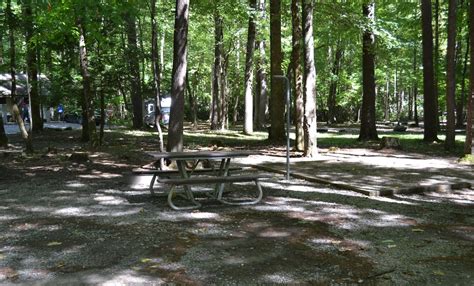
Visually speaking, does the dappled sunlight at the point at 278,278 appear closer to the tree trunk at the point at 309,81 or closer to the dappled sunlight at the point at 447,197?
the dappled sunlight at the point at 447,197

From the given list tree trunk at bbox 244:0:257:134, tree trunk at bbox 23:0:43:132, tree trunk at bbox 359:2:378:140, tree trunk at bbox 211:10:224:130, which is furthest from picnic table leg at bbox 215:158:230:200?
tree trunk at bbox 211:10:224:130

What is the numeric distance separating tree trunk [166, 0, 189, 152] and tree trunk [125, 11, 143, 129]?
4178mm

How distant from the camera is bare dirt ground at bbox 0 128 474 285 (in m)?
3.98

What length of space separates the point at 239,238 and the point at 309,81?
7747 millimetres

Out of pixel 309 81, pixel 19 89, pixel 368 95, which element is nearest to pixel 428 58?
pixel 368 95

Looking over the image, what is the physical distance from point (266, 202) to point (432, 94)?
40.1ft

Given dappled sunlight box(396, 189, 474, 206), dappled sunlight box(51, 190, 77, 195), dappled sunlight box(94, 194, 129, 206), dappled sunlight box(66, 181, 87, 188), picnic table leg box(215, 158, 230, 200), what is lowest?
dappled sunlight box(396, 189, 474, 206)

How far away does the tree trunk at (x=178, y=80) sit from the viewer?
32.9 ft

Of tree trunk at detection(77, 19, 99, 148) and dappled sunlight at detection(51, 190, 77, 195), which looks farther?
tree trunk at detection(77, 19, 99, 148)

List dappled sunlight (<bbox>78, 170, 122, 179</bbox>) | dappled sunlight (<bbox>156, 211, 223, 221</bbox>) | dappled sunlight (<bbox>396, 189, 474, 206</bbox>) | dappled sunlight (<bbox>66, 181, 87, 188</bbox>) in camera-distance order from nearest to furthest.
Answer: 1. dappled sunlight (<bbox>156, 211, 223, 221</bbox>)
2. dappled sunlight (<bbox>396, 189, 474, 206</bbox>)
3. dappled sunlight (<bbox>66, 181, 87, 188</bbox>)
4. dappled sunlight (<bbox>78, 170, 122, 179</bbox>)

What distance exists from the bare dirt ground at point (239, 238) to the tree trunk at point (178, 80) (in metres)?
1.85

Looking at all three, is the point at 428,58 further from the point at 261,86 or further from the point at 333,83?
the point at 333,83

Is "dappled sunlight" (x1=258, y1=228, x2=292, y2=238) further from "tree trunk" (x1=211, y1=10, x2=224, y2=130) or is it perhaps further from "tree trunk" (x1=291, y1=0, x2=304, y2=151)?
"tree trunk" (x1=211, y1=10, x2=224, y2=130)

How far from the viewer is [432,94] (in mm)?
17062
